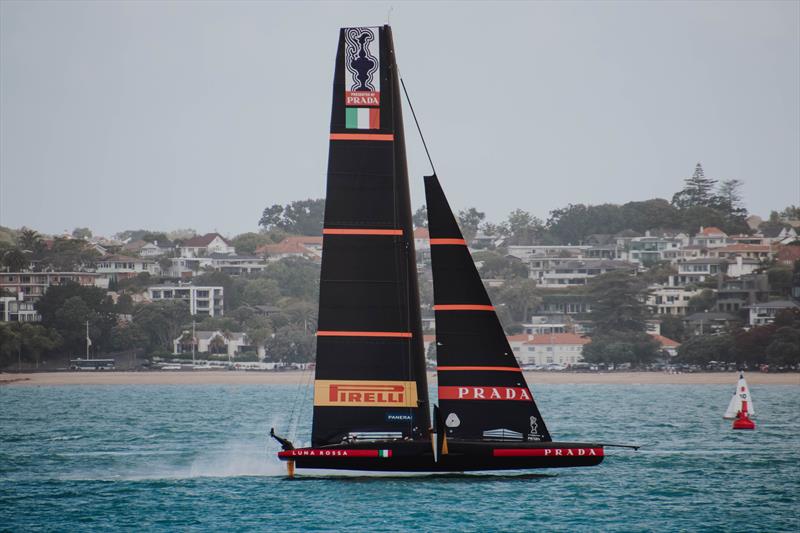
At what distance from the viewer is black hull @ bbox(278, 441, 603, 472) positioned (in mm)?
27344

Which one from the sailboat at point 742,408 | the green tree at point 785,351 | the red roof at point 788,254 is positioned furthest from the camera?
the red roof at point 788,254

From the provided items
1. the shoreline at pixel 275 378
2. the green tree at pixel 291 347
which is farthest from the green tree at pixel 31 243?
the shoreline at pixel 275 378

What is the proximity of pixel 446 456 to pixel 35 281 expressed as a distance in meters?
127

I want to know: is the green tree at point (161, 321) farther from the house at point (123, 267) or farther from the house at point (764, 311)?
the house at point (764, 311)

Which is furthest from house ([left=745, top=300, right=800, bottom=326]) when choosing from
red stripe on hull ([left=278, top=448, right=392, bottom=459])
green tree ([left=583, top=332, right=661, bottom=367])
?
red stripe on hull ([left=278, top=448, right=392, bottom=459])

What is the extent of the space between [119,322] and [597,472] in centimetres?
10159

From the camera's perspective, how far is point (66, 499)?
29.7 metres

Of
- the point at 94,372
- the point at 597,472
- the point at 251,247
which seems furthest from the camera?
the point at 251,247

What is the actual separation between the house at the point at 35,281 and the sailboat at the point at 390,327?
389ft

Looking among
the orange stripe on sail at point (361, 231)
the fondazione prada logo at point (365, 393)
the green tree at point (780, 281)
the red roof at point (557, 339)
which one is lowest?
the fondazione prada logo at point (365, 393)

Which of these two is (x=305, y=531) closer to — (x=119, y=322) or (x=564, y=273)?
(x=119, y=322)

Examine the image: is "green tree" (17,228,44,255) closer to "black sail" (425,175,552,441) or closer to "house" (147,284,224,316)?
"house" (147,284,224,316)

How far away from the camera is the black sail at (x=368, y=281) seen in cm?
2772

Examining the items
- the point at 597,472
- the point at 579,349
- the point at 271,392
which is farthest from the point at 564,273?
the point at 597,472
